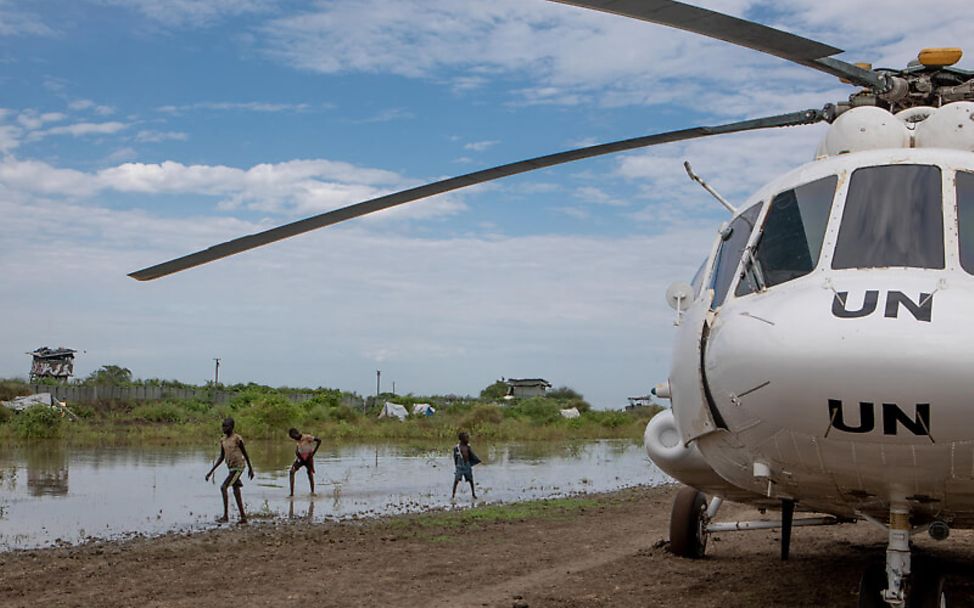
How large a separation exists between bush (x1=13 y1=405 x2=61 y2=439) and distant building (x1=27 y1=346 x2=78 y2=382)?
1780 inches

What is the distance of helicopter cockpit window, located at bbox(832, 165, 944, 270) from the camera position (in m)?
5.26

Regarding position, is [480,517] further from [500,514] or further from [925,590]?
[925,590]

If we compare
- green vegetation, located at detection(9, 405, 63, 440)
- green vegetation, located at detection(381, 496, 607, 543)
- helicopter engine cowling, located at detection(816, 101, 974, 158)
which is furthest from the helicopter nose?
green vegetation, located at detection(9, 405, 63, 440)

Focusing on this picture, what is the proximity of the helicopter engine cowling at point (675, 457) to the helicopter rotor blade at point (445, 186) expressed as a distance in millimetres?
1994

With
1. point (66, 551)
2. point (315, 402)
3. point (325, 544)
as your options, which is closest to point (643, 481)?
point (325, 544)

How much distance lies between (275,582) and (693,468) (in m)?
3.78

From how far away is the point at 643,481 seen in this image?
73.4 feet

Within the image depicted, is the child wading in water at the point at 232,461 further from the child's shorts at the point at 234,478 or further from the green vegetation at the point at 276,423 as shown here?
the green vegetation at the point at 276,423

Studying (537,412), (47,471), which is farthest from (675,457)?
(537,412)

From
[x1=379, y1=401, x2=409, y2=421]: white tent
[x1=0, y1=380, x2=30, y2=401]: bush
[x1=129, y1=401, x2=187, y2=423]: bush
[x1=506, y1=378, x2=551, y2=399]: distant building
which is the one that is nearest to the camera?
[x1=129, y1=401, x2=187, y2=423]: bush

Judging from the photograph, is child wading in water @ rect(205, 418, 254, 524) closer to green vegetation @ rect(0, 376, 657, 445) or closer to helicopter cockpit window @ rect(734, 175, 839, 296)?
helicopter cockpit window @ rect(734, 175, 839, 296)

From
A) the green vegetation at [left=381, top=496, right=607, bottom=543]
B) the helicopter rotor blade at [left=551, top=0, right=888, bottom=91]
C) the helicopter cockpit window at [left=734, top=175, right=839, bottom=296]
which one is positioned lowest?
the green vegetation at [left=381, top=496, right=607, bottom=543]

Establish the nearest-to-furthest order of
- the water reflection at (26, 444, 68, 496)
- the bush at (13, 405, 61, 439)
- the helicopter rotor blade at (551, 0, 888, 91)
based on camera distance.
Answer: the helicopter rotor blade at (551, 0, 888, 91) → the water reflection at (26, 444, 68, 496) → the bush at (13, 405, 61, 439)

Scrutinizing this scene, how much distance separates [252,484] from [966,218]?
1594 centimetres
